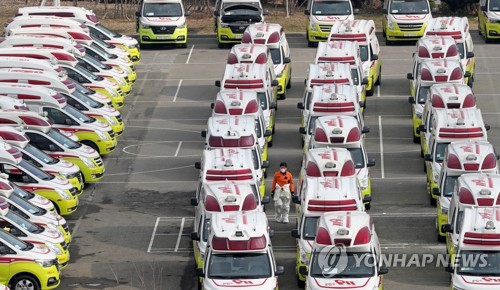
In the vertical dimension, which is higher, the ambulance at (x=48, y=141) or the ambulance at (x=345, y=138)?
the ambulance at (x=345, y=138)

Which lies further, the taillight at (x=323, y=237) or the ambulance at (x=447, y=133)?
the ambulance at (x=447, y=133)

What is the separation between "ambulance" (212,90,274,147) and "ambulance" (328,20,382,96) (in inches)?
316

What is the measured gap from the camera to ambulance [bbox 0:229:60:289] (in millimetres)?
40812

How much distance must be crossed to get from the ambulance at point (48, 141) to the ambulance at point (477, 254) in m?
14.0

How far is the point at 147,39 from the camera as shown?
69438mm

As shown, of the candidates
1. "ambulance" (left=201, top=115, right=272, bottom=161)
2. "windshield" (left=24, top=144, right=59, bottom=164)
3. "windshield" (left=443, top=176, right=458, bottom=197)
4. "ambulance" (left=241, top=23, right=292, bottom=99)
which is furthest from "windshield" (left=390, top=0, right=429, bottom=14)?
"windshield" (left=443, top=176, right=458, bottom=197)

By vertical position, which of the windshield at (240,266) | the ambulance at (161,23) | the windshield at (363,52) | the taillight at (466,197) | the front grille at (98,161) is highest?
the windshield at (240,266)

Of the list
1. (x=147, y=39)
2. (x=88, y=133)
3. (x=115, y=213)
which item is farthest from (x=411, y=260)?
(x=147, y=39)

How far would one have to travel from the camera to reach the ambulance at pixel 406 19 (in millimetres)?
68312

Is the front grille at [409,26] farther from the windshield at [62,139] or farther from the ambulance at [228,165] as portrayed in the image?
the ambulance at [228,165]

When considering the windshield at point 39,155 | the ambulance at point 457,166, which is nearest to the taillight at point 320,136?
the ambulance at point 457,166

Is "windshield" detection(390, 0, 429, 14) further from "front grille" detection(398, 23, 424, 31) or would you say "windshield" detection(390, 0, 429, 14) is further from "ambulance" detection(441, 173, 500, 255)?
"ambulance" detection(441, 173, 500, 255)

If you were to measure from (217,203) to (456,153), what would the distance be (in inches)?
282

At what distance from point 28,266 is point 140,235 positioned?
6.13m
